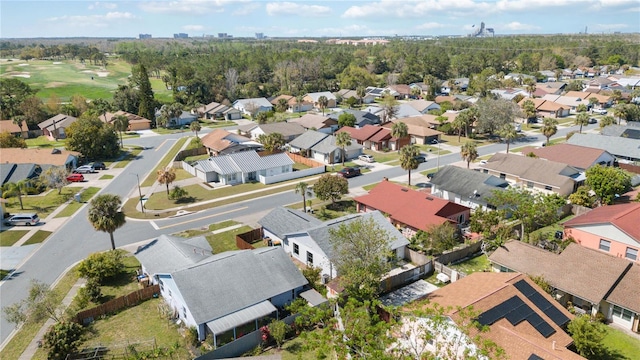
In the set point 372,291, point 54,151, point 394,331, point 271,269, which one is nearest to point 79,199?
point 54,151

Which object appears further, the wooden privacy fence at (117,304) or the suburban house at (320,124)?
the suburban house at (320,124)

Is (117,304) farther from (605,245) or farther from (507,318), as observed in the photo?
(605,245)

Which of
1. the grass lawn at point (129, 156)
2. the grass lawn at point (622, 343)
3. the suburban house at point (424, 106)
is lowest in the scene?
the grass lawn at point (622, 343)

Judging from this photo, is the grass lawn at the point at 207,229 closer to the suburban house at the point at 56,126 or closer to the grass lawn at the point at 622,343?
the grass lawn at the point at 622,343

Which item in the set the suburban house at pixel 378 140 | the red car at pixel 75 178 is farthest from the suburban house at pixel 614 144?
the red car at pixel 75 178

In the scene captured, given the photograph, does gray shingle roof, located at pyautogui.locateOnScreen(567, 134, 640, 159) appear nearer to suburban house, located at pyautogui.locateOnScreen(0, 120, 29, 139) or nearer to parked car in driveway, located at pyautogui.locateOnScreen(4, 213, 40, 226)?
parked car in driveway, located at pyautogui.locateOnScreen(4, 213, 40, 226)

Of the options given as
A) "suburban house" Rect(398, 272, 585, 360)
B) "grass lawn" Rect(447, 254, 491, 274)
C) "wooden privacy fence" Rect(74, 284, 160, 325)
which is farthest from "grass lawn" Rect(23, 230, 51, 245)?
"grass lawn" Rect(447, 254, 491, 274)

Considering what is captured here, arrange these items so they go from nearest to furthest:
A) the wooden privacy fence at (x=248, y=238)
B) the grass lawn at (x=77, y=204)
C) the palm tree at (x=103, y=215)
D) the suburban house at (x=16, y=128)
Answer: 1. the palm tree at (x=103, y=215)
2. the wooden privacy fence at (x=248, y=238)
3. the grass lawn at (x=77, y=204)
4. the suburban house at (x=16, y=128)
